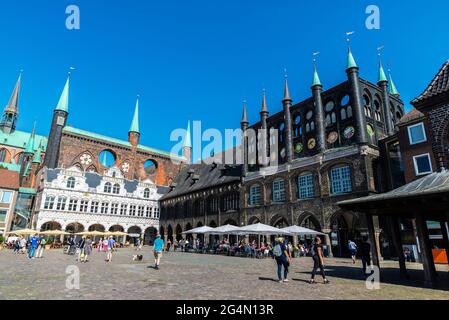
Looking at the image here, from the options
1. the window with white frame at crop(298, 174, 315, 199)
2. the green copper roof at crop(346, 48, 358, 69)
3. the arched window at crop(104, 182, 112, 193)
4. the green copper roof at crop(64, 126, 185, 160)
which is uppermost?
the green copper roof at crop(64, 126, 185, 160)

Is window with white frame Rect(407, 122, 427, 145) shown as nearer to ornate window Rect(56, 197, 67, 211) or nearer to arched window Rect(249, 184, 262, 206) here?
arched window Rect(249, 184, 262, 206)

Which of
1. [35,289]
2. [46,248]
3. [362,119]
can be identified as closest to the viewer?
[35,289]

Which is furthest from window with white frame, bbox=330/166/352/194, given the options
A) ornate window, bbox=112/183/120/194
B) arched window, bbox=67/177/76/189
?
arched window, bbox=67/177/76/189

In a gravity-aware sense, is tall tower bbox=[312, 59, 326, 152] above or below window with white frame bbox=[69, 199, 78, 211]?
above

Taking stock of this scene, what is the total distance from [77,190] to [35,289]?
45.3m

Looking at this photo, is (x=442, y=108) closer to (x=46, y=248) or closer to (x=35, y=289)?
(x=35, y=289)

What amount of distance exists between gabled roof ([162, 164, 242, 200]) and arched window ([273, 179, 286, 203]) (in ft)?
21.9

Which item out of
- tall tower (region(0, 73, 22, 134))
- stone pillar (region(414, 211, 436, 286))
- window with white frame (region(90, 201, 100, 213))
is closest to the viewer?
stone pillar (region(414, 211, 436, 286))

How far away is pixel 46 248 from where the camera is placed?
128ft

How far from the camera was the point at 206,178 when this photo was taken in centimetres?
4944

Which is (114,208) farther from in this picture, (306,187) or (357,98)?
(357,98)

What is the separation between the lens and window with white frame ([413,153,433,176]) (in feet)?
76.1

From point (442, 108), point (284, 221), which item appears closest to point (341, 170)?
point (284, 221)
